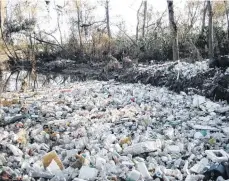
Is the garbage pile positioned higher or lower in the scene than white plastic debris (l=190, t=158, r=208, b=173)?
higher

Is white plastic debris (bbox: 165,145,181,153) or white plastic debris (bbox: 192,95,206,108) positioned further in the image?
white plastic debris (bbox: 192,95,206,108)

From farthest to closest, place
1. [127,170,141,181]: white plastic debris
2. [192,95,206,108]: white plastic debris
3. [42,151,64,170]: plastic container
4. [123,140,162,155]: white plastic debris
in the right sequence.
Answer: [192,95,206,108]: white plastic debris
[123,140,162,155]: white plastic debris
[42,151,64,170]: plastic container
[127,170,141,181]: white plastic debris

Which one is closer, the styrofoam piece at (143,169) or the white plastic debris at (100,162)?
the styrofoam piece at (143,169)

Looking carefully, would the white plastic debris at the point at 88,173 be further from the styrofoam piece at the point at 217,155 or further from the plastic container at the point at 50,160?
the styrofoam piece at the point at 217,155

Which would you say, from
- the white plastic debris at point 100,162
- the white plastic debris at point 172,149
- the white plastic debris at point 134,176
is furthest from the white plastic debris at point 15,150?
the white plastic debris at point 172,149

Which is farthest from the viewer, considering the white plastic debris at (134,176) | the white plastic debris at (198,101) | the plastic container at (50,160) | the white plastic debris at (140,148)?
the white plastic debris at (198,101)

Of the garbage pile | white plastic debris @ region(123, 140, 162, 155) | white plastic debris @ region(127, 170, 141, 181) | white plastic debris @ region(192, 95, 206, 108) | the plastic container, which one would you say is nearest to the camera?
white plastic debris @ region(127, 170, 141, 181)

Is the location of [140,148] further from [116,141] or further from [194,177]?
[194,177]

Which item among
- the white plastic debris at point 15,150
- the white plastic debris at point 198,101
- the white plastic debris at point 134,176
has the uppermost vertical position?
the white plastic debris at point 198,101

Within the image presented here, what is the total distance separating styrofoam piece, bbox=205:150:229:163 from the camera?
11.4 feet

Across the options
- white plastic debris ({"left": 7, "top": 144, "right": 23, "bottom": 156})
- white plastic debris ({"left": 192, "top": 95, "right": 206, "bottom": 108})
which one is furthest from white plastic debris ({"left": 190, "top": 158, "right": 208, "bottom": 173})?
white plastic debris ({"left": 192, "top": 95, "right": 206, "bottom": 108})

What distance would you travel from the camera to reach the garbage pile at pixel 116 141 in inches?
128

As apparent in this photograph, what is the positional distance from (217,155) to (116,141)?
49.7 inches

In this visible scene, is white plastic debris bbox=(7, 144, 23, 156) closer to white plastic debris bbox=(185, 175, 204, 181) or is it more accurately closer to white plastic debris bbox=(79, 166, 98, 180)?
white plastic debris bbox=(79, 166, 98, 180)
